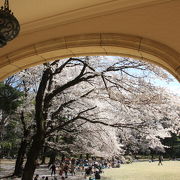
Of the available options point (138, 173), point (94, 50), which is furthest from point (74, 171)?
point (94, 50)

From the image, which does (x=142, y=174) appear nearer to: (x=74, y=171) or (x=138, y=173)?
(x=138, y=173)

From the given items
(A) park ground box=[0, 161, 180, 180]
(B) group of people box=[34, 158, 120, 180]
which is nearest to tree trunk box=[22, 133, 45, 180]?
(B) group of people box=[34, 158, 120, 180]

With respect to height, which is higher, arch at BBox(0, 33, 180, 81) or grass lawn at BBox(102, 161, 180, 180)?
arch at BBox(0, 33, 180, 81)

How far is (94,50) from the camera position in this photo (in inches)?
103

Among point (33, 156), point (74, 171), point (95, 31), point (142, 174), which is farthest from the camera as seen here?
point (74, 171)

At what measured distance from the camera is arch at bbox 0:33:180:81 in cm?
221

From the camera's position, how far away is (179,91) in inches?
241

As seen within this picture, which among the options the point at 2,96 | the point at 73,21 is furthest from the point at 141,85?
the point at 2,96

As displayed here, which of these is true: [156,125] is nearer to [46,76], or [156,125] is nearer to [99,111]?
[99,111]

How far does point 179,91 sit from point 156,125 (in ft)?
4.46

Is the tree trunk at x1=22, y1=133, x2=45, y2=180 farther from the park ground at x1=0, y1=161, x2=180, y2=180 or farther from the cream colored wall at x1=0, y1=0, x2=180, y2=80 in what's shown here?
the park ground at x1=0, y1=161, x2=180, y2=180

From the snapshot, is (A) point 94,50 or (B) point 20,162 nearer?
A: (A) point 94,50

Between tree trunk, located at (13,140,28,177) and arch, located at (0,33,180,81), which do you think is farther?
tree trunk, located at (13,140,28,177)

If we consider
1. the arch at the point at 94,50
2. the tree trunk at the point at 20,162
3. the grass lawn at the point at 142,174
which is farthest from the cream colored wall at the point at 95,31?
the grass lawn at the point at 142,174
